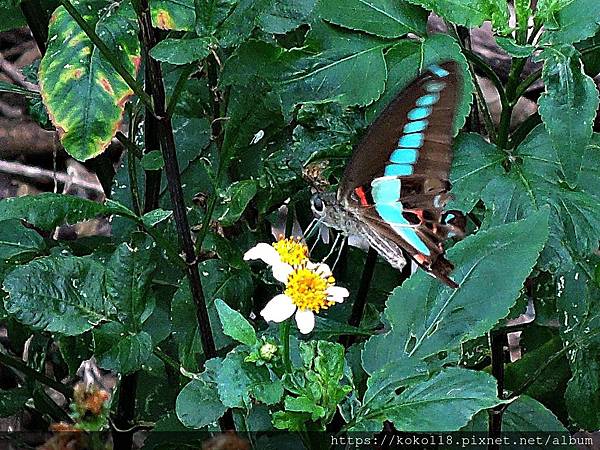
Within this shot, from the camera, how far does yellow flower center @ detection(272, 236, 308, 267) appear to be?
0.96m

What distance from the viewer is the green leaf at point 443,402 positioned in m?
0.84

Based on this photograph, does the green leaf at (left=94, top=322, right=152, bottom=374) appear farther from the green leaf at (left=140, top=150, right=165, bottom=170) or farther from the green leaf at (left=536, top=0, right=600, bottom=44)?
the green leaf at (left=536, top=0, right=600, bottom=44)

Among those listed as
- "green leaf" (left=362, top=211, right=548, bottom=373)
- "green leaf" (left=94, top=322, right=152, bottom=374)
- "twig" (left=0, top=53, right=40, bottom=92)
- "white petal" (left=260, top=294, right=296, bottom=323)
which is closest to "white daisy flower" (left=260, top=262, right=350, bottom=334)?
"white petal" (left=260, top=294, right=296, bottom=323)

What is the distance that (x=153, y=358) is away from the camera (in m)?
1.24

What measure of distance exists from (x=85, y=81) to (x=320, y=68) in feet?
0.96

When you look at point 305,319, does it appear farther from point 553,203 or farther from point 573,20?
point 573,20

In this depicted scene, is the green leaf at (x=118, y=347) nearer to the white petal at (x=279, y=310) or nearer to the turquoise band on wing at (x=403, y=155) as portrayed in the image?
the white petal at (x=279, y=310)

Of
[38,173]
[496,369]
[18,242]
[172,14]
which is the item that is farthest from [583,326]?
[38,173]

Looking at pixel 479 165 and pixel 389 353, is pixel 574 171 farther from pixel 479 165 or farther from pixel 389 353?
pixel 389 353

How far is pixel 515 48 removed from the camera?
101cm

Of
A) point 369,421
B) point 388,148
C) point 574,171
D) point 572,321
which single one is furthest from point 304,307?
point 572,321

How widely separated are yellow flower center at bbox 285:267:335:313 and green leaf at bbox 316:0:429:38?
0.32 m

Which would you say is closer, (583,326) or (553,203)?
(553,203)

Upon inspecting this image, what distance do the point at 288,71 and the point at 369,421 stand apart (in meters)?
0.45
